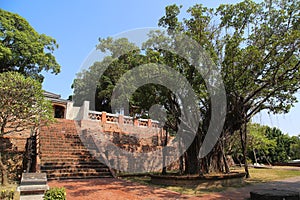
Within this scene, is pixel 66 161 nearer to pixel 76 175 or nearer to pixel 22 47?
pixel 76 175

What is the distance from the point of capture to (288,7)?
875cm

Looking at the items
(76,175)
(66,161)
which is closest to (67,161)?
(66,161)

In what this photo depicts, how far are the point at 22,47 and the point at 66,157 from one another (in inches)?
409

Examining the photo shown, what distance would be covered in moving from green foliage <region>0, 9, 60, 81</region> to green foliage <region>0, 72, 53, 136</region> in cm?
896

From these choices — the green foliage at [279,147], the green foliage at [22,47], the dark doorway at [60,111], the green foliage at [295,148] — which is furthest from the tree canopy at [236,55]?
the green foliage at [295,148]

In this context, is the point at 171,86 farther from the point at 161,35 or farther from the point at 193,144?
the point at 193,144

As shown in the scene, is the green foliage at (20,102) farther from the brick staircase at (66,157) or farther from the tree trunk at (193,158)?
the tree trunk at (193,158)

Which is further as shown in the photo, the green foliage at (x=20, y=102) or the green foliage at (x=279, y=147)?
the green foliage at (x=279, y=147)

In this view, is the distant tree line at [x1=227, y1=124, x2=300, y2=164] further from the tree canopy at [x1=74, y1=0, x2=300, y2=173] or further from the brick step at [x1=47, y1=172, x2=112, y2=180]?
the brick step at [x1=47, y1=172, x2=112, y2=180]

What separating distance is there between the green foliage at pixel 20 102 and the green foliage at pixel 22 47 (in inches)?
353

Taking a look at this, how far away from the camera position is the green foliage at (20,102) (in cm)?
825

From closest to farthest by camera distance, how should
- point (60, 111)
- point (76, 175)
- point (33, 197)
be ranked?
point (33, 197), point (76, 175), point (60, 111)

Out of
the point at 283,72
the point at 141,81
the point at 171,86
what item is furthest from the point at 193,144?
the point at 283,72

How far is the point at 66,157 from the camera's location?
446 inches
